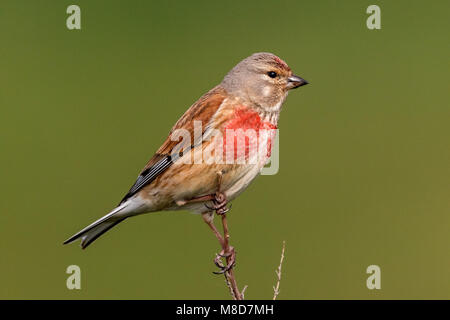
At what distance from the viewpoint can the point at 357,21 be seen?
754 centimetres

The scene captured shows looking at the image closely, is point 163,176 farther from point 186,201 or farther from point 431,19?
point 431,19

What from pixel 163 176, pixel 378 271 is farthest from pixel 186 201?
pixel 378 271

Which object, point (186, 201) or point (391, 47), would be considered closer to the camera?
point (186, 201)

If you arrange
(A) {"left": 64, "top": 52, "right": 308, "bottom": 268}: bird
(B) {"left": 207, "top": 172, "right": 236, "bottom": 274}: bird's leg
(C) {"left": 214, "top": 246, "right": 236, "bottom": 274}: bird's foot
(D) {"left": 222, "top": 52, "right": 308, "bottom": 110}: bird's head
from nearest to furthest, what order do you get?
(B) {"left": 207, "top": 172, "right": 236, "bottom": 274}: bird's leg
(C) {"left": 214, "top": 246, "right": 236, "bottom": 274}: bird's foot
(A) {"left": 64, "top": 52, "right": 308, "bottom": 268}: bird
(D) {"left": 222, "top": 52, "right": 308, "bottom": 110}: bird's head

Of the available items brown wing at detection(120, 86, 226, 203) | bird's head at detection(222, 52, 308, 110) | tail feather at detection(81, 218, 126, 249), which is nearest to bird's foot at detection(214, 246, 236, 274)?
brown wing at detection(120, 86, 226, 203)

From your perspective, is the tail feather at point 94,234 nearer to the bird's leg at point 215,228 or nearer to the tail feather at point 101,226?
the tail feather at point 101,226

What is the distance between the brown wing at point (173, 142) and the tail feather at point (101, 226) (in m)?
0.10

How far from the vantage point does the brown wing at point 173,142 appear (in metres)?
4.20

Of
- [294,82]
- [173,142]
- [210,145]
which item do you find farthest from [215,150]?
[294,82]

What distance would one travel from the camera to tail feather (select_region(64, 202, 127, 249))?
416cm

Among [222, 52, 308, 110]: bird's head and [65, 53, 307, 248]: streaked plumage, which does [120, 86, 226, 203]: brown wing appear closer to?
Answer: [65, 53, 307, 248]: streaked plumage

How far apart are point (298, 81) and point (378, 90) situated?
9.16ft

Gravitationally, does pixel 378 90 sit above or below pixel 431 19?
below

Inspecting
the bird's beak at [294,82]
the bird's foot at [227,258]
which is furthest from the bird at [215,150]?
Answer: the bird's foot at [227,258]
